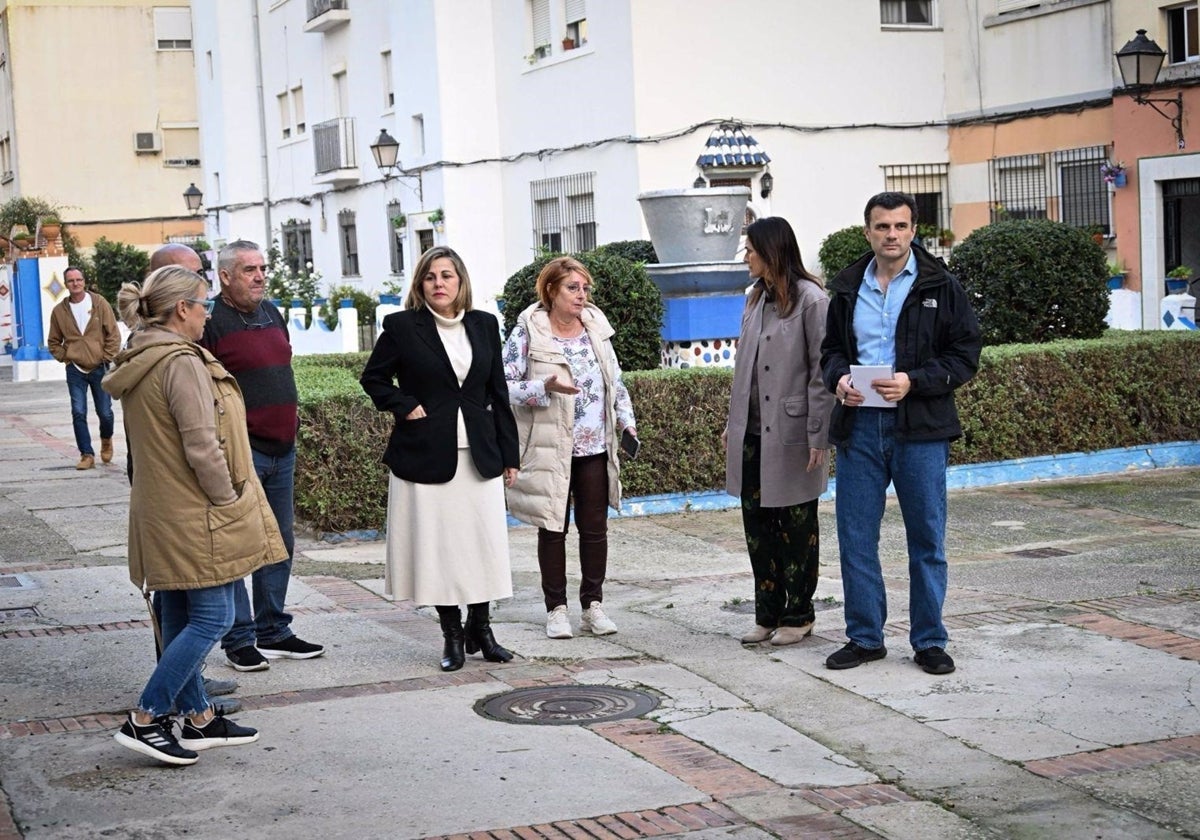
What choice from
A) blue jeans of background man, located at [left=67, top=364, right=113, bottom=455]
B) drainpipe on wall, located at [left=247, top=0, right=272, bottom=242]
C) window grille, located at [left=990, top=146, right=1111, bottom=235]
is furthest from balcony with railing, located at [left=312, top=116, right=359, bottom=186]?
blue jeans of background man, located at [left=67, top=364, right=113, bottom=455]

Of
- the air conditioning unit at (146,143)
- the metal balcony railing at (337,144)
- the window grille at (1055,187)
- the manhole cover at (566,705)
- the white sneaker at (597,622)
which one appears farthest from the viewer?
the air conditioning unit at (146,143)

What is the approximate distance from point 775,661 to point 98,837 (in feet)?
9.62

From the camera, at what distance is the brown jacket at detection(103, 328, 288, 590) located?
5305 mm

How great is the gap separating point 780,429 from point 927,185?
18.1 meters

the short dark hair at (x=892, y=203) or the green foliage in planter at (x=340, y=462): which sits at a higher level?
the short dark hair at (x=892, y=203)

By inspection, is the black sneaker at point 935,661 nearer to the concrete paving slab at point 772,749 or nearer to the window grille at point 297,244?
the concrete paving slab at point 772,749

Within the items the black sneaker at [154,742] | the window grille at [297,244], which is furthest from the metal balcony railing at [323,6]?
the black sneaker at [154,742]

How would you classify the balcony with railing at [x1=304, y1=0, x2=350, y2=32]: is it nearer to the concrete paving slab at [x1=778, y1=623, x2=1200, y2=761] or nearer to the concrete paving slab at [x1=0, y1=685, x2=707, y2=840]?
the concrete paving slab at [x1=778, y1=623, x2=1200, y2=761]

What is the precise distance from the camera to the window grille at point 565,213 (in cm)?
2362

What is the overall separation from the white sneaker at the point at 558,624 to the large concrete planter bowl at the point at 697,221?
609 cm

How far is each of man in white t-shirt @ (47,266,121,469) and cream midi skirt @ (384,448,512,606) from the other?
26.2 feet

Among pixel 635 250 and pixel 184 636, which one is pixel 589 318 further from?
pixel 635 250

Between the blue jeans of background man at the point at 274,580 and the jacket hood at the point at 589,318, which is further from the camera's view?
the jacket hood at the point at 589,318

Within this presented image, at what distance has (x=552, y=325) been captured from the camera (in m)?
7.32
